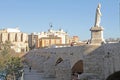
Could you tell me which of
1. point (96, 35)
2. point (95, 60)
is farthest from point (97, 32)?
point (95, 60)

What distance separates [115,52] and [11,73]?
1012 cm

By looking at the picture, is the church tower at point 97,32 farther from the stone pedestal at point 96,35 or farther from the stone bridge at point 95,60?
the stone bridge at point 95,60

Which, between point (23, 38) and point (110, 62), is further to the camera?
point (23, 38)

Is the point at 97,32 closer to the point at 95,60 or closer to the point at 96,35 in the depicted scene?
the point at 96,35

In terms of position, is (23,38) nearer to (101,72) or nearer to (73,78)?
(73,78)

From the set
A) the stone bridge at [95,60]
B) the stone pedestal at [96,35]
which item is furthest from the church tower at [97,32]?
the stone bridge at [95,60]

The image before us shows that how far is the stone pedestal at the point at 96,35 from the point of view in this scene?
58.0 feet

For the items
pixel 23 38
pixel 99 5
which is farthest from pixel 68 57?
pixel 23 38

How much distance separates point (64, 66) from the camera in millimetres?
23938

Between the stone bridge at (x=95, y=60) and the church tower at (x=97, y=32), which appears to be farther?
the church tower at (x=97, y=32)

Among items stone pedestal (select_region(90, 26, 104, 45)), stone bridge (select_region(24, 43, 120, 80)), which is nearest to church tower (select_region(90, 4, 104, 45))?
stone pedestal (select_region(90, 26, 104, 45))

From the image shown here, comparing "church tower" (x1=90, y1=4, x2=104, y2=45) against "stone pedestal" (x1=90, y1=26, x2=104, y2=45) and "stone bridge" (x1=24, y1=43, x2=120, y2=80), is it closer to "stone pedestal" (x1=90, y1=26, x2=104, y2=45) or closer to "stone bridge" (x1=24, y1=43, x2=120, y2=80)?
"stone pedestal" (x1=90, y1=26, x2=104, y2=45)

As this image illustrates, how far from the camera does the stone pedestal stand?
17.7 meters

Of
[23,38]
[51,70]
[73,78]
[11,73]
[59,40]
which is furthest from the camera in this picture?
[23,38]
